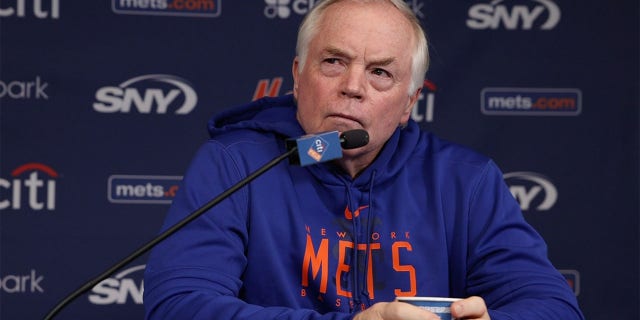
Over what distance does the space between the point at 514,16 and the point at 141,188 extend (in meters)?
1.41

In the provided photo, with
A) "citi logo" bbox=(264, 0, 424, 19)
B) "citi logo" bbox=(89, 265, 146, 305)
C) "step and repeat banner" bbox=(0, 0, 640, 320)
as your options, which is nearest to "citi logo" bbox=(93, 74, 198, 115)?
"step and repeat banner" bbox=(0, 0, 640, 320)

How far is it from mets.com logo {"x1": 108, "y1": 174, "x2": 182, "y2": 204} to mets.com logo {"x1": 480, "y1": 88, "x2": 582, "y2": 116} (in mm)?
1097

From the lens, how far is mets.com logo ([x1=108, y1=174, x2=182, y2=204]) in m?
3.15

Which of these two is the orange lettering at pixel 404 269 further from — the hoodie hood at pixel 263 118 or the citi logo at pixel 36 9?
the citi logo at pixel 36 9

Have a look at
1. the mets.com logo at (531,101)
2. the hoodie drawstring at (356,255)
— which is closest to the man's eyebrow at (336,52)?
the hoodie drawstring at (356,255)

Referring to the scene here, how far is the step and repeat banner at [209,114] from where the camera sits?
3133 millimetres

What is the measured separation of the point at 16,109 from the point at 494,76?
1610 mm

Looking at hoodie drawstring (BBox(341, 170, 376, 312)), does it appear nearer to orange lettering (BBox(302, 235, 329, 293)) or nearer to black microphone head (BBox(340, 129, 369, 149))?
orange lettering (BBox(302, 235, 329, 293))

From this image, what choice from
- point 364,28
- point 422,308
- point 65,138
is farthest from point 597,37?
point 422,308

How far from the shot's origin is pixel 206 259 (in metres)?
1.78

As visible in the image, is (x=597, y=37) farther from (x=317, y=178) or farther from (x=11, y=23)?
(x=11, y=23)

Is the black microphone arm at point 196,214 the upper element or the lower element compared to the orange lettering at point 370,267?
upper

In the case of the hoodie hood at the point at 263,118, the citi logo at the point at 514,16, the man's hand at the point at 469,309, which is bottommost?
the man's hand at the point at 469,309

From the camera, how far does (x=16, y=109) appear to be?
10.3ft
